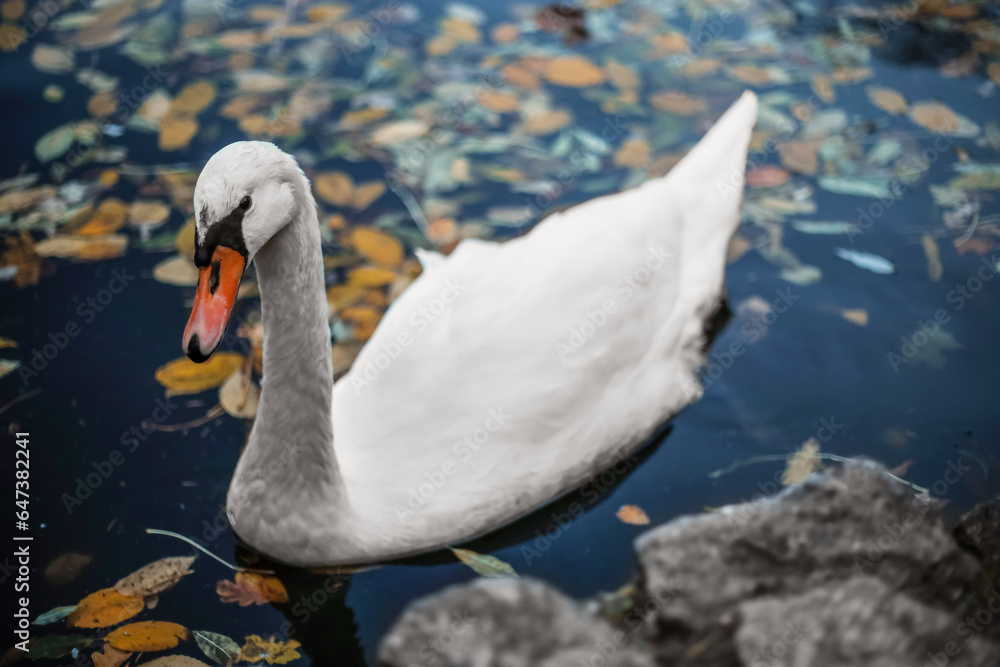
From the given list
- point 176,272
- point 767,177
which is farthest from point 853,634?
point 176,272

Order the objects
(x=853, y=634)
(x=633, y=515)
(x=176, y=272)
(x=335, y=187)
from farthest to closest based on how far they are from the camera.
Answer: (x=335, y=187)
(x=176, y=272)
(x=633, y=515)
(x=853, y=634)

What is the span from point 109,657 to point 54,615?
0.25m

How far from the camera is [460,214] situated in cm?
410

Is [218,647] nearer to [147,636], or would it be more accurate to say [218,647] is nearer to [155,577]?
[147,636]

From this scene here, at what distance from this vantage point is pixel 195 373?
331cm

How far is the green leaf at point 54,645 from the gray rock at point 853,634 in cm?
189

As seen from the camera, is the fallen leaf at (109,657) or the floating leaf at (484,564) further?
the floating leaf at (484,564)

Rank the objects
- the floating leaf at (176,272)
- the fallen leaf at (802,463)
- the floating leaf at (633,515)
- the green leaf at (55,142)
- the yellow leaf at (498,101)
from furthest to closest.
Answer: the yellow leaf at (498,101) < the green leaf at (55,142) < the floating leaf at (176,272) < the fallen leaf at (802,463) < the floating leaf at (633,515)

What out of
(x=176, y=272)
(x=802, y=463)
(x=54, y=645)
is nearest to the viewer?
(x=54, y=645)

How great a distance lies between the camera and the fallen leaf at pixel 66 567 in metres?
2.69

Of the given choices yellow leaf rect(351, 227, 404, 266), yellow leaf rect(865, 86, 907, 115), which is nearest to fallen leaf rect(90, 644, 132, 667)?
yellow leaf rect(351, 227, 404, 266)

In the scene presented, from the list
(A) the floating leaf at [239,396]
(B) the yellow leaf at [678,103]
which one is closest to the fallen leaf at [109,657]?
(A) the floating leaf at [239,396]

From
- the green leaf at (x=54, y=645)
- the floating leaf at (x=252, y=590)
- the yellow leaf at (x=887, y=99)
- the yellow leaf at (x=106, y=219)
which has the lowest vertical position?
the green leaf at (x=54, y=645)

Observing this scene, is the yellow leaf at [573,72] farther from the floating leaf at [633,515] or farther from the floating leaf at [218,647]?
the floating leaf at [218,647]
